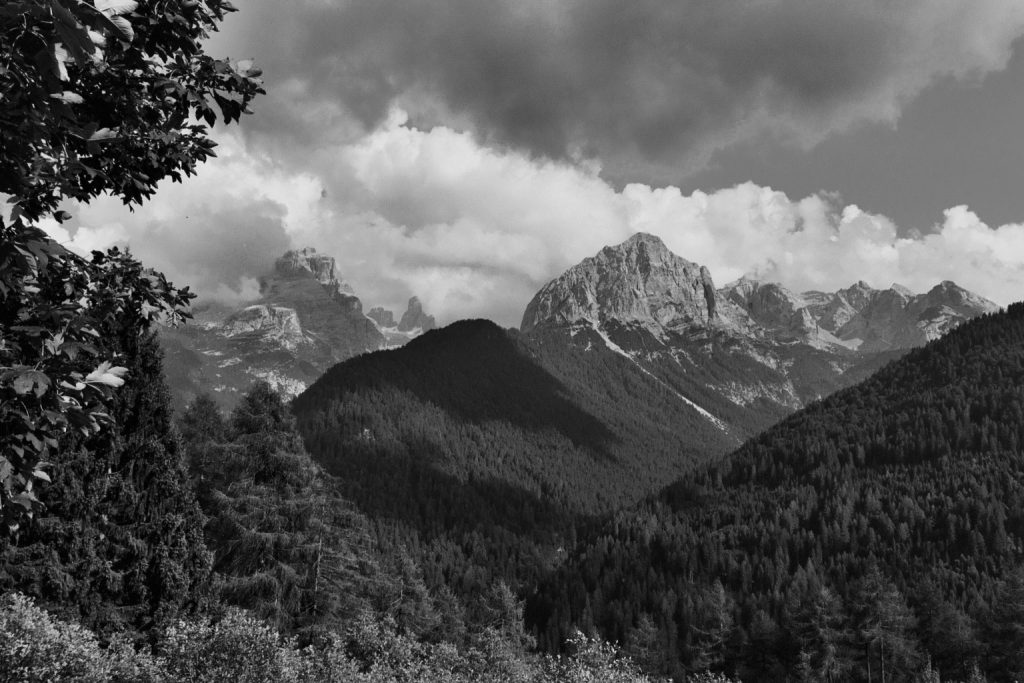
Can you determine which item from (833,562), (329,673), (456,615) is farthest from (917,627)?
(329,673)

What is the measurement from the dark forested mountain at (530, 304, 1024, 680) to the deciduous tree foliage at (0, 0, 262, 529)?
80.0m

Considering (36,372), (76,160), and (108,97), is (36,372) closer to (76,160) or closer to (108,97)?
(76,160)

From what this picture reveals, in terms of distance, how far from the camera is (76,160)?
4.51 m

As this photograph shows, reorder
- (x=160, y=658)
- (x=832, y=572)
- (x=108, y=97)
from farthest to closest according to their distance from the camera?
(x=832, y=572) < (x=160, y=658) < (x=108, y=97)

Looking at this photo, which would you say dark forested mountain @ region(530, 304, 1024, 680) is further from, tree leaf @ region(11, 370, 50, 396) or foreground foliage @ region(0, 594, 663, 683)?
tree leaf @ region(11, 370, 50, 396)

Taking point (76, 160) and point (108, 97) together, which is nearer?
point (76, 160)

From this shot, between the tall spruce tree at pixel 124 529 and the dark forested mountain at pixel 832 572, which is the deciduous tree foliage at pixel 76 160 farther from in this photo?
the dark forested mountain at pixel 832 572

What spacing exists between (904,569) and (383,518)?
117 meters

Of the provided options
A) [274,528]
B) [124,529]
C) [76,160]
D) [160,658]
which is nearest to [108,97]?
[76,160]

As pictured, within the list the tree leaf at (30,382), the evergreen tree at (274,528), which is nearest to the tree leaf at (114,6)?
the tree leaf at (30,382)

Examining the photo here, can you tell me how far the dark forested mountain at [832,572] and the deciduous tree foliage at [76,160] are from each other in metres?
80.0

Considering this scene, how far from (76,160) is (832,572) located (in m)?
155

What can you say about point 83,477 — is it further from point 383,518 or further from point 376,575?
point 383,518

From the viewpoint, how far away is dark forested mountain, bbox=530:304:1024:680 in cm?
7331
